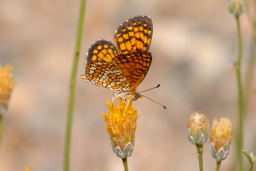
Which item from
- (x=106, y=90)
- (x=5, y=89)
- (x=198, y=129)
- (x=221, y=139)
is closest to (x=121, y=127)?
(x=198, y=129)

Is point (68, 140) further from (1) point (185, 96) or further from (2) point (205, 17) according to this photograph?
(2) point (205, 17)

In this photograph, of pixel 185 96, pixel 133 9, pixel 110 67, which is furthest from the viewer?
pixel 133 9

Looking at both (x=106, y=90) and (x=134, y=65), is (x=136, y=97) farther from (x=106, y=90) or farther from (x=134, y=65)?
(x=106, y=90)

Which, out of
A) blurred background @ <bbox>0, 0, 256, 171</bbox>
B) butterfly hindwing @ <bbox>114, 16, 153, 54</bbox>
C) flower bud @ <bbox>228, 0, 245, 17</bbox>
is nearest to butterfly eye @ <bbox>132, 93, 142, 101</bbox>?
butterfly hindwing @ <bbox>114, 16, 153, 54</bbox>

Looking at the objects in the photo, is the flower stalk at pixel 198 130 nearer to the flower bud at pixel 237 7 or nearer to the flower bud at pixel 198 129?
the flower bud at pixel 198 129

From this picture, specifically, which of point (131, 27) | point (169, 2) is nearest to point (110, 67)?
point (131, 27)
